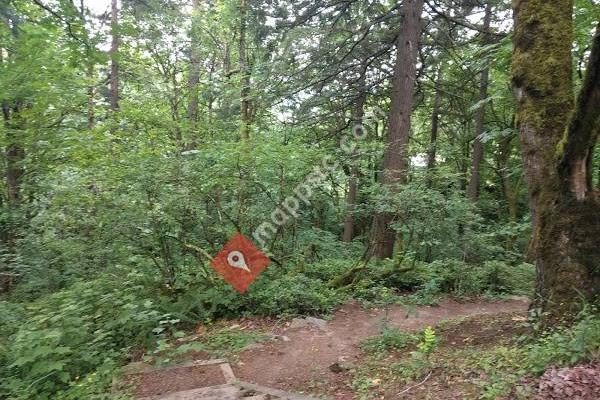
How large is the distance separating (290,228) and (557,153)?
5257 mm

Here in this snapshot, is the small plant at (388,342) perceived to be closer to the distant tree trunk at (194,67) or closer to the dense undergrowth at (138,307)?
the dense undergrowth at (138,307)

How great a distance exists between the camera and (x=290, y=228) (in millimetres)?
8258

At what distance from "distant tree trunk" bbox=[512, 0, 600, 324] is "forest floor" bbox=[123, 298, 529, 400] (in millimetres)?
785

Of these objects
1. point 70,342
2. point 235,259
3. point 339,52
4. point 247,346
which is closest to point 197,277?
point 235,259

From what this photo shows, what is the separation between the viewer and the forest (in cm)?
365

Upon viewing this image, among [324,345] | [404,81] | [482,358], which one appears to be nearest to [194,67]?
[404,81]

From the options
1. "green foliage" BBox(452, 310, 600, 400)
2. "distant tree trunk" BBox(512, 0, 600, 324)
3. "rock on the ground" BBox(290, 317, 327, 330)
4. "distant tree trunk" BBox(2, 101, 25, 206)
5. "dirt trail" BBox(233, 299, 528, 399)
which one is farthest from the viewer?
"distant tree trunk" BBox(2, 101, 25, 206)

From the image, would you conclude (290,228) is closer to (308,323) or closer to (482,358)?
(308,323)

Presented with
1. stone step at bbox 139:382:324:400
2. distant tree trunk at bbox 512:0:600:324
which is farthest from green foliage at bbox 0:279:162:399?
distant tree trunk at bbox 512:0:600:324

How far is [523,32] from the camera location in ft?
13.1

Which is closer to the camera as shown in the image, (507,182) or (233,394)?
(233,394)

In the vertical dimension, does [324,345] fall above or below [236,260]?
below

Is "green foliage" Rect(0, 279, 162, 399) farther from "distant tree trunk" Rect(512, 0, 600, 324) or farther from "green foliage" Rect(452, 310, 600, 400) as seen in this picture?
"distant tree trunk" Rect(512, 0, 600, 324)

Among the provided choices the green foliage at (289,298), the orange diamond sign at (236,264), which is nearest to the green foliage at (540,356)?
the green foliage at (289,298)
